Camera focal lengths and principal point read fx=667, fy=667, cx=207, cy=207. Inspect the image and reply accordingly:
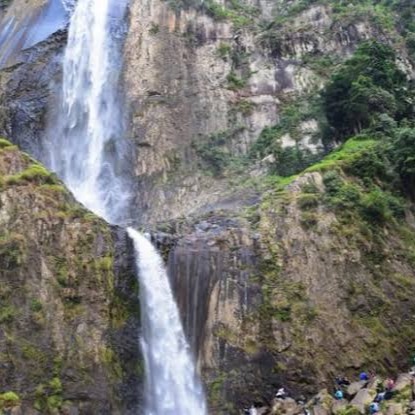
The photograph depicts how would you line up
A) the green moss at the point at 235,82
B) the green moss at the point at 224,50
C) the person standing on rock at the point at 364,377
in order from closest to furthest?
the person standing on rock at the point at 364,377 → the green moss at the point at 235,82 → the green moss at the point at 224,50

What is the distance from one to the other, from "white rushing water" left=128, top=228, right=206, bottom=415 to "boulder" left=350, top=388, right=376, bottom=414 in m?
4.99

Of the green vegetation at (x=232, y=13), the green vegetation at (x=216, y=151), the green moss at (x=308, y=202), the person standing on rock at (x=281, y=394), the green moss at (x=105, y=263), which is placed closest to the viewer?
the person standing on rock at (x=281, y=394)

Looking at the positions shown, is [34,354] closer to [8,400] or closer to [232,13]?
[8,400]

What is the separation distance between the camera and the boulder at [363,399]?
765 inches

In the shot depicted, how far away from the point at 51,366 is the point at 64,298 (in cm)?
251

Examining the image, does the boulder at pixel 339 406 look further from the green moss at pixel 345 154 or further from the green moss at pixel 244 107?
the green moss at pixel 244 107

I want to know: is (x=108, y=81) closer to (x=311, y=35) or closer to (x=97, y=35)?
(x=97, y=35)

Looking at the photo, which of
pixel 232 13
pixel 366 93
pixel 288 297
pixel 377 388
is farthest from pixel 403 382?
pixel 232 13

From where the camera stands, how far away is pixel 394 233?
86.6 ft

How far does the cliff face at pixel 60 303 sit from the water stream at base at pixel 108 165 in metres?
0.63

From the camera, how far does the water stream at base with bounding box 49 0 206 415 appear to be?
22125 millimetres

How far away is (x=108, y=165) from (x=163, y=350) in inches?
641

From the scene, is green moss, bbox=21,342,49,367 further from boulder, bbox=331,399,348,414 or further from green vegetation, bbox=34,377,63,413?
boulder, bbox=331,399,348,414

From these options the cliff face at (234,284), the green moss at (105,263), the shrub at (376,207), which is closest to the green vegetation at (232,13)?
the cliff face at (234,284)
